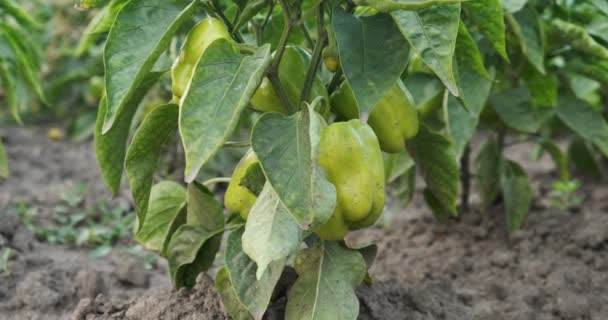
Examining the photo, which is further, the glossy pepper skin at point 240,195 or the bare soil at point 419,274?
the bare soil at point 419,274

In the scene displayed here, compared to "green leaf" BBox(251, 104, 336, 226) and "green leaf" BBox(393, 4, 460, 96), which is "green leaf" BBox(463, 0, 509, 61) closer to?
"green leaf" BBox(393, 4, 460, 96)

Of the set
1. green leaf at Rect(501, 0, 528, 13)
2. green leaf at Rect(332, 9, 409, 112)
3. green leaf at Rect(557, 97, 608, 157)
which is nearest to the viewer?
green leaf at Rect(332, 9, 409, 112)

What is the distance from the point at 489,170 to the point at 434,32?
1.49m

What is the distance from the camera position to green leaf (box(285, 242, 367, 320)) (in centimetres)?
164

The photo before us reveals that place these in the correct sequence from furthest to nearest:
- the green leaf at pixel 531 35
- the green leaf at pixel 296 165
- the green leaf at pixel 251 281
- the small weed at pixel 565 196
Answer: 1. the small weed at pixel 565 196
2. the green leaf at pixel 531 35
3. the green leaf at pixel 251 281
4. the green leaf at pixel 296 165

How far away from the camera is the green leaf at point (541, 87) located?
2.61 metres

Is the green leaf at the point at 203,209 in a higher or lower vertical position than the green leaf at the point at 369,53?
lower

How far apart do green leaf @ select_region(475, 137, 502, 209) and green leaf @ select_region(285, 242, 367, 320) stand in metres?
1.24

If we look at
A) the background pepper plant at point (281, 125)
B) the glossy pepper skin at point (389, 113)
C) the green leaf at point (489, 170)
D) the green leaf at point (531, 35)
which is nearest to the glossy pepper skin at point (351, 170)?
the background pepper plant at point (281, 125)

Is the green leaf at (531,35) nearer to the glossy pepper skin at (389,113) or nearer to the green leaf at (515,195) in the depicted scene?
the green leaf at (515,195)

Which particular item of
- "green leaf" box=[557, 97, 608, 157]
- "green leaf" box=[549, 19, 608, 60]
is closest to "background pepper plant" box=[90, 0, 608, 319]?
"green leaf" box=[549, 19, 608, 60]

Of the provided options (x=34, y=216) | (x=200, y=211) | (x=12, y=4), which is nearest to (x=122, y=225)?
(x=34, y=216)

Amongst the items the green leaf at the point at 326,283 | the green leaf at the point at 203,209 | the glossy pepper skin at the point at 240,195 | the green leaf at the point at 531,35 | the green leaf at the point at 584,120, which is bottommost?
the green leaf at the point at 584,120

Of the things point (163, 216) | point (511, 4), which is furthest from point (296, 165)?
point (511, 4)
